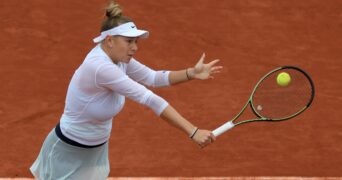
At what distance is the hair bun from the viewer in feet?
16.8

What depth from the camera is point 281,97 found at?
5988 millimetres

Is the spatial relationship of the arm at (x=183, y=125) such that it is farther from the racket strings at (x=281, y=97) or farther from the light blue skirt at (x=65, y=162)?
the racket strings at (x=281, y=97)

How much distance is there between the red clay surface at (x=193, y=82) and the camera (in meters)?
7.27

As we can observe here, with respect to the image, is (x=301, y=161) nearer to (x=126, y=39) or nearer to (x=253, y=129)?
(x=253, y=129)

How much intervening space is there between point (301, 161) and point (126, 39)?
2.85 meters

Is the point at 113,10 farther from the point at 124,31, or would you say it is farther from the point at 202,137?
the point at 202,137

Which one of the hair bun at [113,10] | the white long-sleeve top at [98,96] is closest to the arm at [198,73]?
the white long-sleeve top at [98,96]

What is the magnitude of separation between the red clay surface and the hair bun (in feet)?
7.36

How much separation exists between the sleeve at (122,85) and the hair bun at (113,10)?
0.40 meters

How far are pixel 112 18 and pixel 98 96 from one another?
527 millimetres

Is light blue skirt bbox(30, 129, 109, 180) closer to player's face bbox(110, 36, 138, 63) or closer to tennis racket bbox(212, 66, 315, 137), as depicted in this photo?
player's face bbox(110, 36, 138, 63)

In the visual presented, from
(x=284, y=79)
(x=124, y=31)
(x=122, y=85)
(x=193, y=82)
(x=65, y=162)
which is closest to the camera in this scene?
(x=122, y=85)

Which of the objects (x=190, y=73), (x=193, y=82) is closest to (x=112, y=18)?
(x=190, y=73)

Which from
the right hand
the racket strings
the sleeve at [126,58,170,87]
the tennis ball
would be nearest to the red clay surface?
the racket strings
